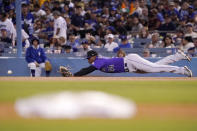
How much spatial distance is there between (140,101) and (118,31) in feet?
31.9

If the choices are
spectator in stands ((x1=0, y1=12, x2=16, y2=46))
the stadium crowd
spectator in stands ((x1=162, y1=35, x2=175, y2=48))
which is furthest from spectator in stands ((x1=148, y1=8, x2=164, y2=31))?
spectator in stands ((x1=0, y1=12, x2=16, y2=46))

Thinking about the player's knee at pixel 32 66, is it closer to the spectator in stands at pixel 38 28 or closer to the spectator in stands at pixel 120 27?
the spectator in stands at pixel 38 28

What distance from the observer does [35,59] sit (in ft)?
42.6

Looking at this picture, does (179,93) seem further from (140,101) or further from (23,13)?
(23,13)

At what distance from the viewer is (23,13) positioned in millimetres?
15961

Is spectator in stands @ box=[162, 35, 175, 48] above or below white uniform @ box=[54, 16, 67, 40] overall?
below

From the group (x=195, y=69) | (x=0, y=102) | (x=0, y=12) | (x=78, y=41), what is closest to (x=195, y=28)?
(x=195, y=69)

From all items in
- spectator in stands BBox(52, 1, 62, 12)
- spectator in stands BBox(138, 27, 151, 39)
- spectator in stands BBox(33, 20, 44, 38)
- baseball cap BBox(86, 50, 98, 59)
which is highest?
spectator in stands BBox(52, 1, 62, 12)

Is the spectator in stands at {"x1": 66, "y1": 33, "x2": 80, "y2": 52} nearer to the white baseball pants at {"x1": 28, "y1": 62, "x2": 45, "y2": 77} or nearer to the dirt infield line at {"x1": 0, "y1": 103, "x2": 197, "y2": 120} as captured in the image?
the white baseball pants at {"x1": 28, "y1": 62, "x2": 45, "y2": 77}

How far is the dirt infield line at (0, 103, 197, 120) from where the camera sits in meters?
4.85

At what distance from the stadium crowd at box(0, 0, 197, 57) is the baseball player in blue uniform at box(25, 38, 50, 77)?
1023mm

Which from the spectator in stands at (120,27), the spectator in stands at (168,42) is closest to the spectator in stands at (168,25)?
the spectator in stands at (120,27)

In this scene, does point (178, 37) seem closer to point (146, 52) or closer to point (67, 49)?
point (146, 52)

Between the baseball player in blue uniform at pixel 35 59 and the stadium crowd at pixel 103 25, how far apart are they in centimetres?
102
